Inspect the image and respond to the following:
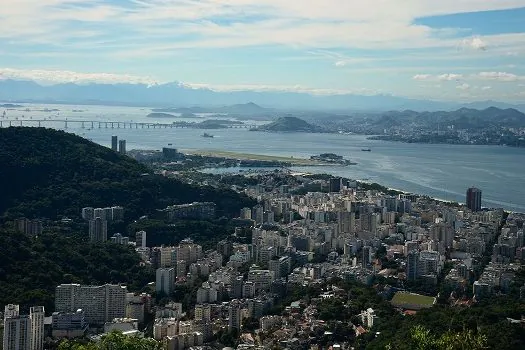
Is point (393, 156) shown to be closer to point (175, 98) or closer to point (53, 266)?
point (53, 266)

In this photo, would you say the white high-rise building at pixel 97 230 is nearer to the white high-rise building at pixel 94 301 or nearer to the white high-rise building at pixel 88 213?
the white high-rise building at pixel 88 213

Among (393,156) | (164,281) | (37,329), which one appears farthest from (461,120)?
(37,329)

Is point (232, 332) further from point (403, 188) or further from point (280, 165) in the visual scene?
point (280, 165)

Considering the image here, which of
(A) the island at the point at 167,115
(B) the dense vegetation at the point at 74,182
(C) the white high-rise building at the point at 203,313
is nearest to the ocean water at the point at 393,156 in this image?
(B) the dense vegetation at the point at 74,182

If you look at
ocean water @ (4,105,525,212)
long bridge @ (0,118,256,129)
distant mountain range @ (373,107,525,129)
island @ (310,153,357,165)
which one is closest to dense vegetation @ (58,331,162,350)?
ocean water @ (4,105,525,212)

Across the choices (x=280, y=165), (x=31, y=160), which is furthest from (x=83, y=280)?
(x=280, y=165)

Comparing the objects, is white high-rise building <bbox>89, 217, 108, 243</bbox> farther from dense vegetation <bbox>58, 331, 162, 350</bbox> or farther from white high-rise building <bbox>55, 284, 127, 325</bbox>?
dense vegetation <bbox>58, 331, 162, 350</bbox>
